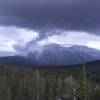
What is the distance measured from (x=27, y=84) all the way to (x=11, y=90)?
15370 millimetres

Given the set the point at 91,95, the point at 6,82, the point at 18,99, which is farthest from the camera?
the point at 6,82

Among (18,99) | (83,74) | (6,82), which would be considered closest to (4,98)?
(18,99)

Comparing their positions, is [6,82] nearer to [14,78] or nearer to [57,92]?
[14,78]

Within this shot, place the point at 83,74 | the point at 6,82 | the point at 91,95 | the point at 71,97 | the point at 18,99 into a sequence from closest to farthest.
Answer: the point at 83,74, the point at 91,95, the point at 71,97, the point at 18,99, the point at 6,82

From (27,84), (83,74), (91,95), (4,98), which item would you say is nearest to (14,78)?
(27,84)

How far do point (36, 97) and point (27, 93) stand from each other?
4.63m

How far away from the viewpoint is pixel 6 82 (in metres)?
186

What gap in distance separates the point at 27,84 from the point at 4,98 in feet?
102

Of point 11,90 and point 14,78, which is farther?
point 14,78

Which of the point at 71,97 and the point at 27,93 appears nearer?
the point at 71,97

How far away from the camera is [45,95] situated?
564 feet

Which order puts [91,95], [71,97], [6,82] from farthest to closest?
1. [6,82]
2. [71,97]
3. [91,95]

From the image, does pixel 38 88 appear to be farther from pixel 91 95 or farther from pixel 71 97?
pixel 91 95

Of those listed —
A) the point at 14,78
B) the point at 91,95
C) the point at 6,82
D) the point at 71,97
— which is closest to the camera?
the point at 91,95
